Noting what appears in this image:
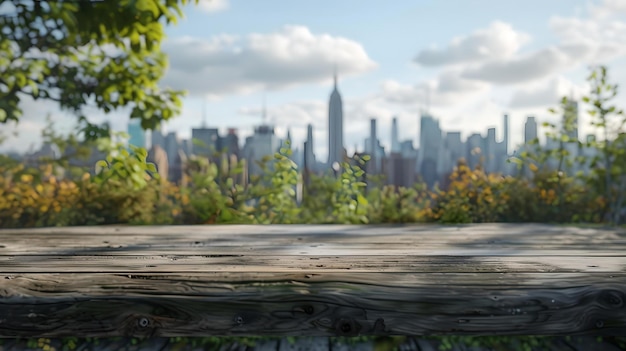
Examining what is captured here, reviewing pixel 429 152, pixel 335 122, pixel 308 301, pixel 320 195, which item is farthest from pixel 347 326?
pixel 429 152

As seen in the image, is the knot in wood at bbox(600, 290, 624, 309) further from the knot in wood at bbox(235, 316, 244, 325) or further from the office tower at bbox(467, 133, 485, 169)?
the office tower at bbox(467, 133, 485, 169)

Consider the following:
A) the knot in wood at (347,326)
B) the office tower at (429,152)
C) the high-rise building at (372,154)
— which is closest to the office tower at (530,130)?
the office tower at (429,152)

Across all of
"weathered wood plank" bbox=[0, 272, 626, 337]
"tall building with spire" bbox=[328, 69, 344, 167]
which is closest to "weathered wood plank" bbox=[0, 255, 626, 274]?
"weathered wood plank" bbox=[0, 272, 626, 337]

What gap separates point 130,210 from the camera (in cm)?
489

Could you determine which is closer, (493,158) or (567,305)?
(567,305)

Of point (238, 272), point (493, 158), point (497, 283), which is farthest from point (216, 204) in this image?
point (497, 283)

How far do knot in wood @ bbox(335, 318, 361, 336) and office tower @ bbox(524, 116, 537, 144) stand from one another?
4.38 meters

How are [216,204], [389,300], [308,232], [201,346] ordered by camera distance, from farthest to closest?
[216,204]
[308,232]
[201,346]
[389,300]

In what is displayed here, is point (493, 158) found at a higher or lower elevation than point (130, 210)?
higher

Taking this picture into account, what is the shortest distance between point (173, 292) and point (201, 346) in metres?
0.34

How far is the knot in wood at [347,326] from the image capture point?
5.09 ft

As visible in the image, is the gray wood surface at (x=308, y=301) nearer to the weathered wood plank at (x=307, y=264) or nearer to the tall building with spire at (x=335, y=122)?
the weathered wood plank at (x=307, y=264)

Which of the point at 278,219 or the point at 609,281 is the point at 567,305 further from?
the point at 278,219

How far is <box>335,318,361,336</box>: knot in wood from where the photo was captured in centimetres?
155
